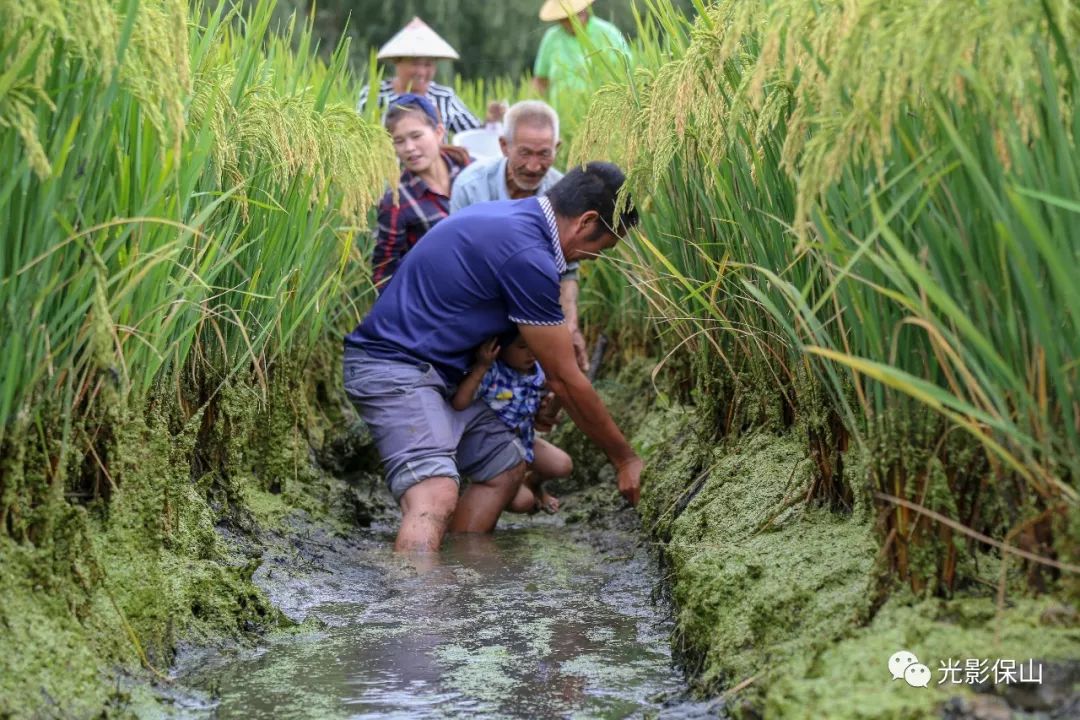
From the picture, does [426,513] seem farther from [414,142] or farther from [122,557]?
[414,142]

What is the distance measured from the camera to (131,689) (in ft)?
8.55

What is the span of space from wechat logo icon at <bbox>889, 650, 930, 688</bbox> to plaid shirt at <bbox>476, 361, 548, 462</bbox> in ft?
10.1

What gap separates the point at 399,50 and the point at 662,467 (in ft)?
13.6

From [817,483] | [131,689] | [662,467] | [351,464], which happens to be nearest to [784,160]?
[817,483]

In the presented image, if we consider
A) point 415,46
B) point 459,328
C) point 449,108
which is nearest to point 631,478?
point 459,328

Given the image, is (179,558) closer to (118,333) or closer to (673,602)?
(118,333)

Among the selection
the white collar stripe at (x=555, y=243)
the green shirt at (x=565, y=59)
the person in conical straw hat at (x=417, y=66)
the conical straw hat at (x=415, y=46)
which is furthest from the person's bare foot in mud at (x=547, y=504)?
the conical straw hat at (x=415, y=46)

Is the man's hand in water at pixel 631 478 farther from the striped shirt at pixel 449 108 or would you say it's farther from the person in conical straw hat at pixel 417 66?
the striped shirt at pixel 449 108

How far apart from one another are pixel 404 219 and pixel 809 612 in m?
4.11

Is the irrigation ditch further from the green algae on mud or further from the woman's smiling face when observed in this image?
the woman's smiling face

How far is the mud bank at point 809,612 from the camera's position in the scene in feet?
6.69

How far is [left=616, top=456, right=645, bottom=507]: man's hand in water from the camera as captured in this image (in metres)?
4.75

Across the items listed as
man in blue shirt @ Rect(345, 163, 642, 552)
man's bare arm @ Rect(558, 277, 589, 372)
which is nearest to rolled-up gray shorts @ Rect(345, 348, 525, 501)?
man in blue shirt @ Rect(345, 163, 642, 552)

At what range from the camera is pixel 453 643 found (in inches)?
130
